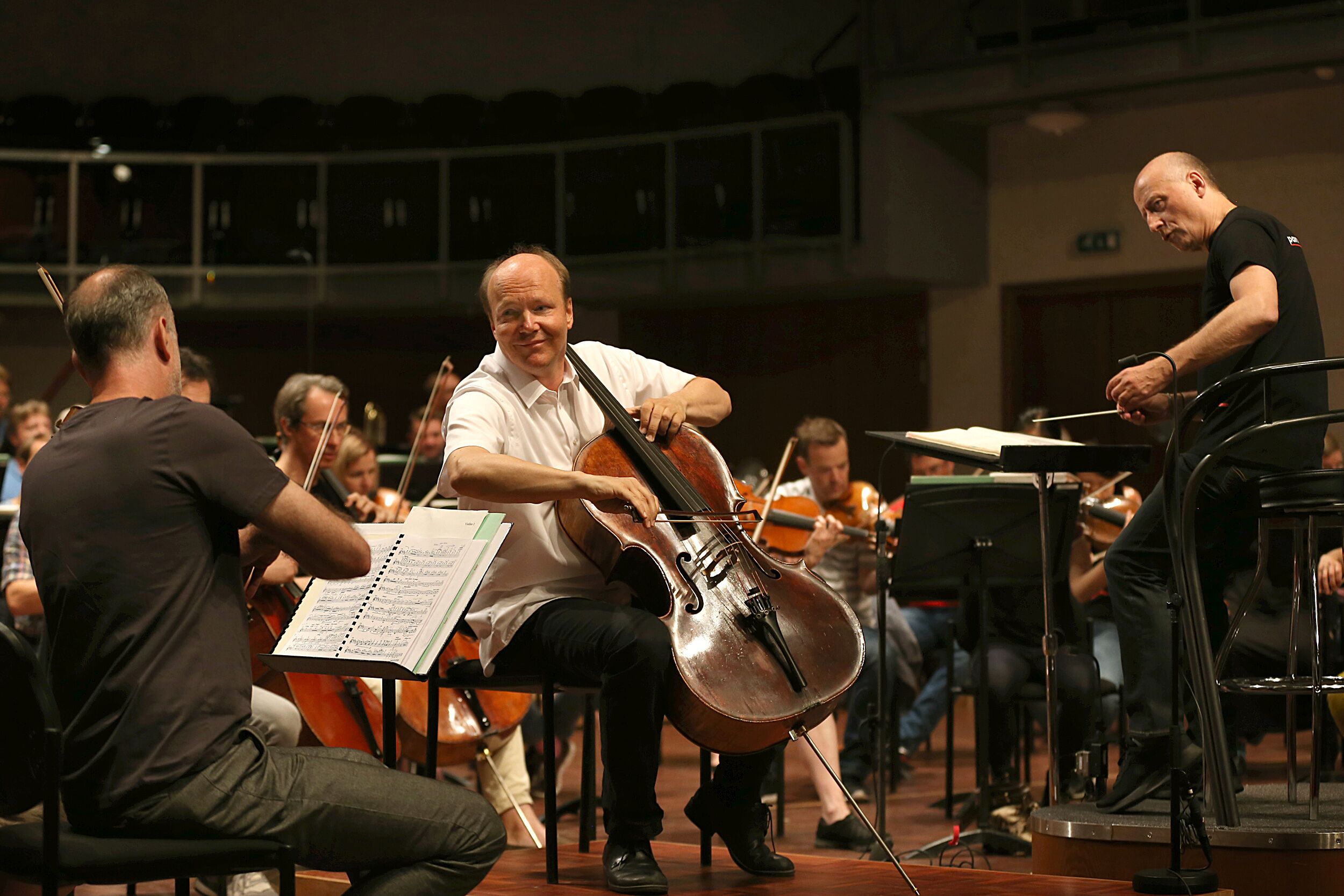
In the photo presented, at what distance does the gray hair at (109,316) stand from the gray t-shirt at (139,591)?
0.10m

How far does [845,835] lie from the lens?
3912mm

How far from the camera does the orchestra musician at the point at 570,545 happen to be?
248 cm

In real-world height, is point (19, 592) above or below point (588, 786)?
above

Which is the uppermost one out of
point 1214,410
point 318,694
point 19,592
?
point 1214,410

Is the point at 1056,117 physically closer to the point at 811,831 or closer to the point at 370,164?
the point at 370,164

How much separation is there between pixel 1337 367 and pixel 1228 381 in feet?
0.59

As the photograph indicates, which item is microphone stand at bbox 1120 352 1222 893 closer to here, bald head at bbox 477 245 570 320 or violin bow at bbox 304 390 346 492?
bald head at bbox 477 245 570 320

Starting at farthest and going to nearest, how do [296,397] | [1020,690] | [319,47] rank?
[319,47], [1020,690], [296,397]

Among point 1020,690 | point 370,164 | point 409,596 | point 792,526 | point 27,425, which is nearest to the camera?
point 409,596

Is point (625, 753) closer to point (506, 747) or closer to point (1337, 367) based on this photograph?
point (1337, 367)

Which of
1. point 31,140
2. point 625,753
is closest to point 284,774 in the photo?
point 625,753

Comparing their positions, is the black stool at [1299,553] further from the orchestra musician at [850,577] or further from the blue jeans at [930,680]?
the blue jeans at [930,680]

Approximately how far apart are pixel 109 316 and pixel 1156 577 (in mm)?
2040

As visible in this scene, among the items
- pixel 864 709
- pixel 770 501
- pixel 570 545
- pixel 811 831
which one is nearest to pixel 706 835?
pixel 570 545
